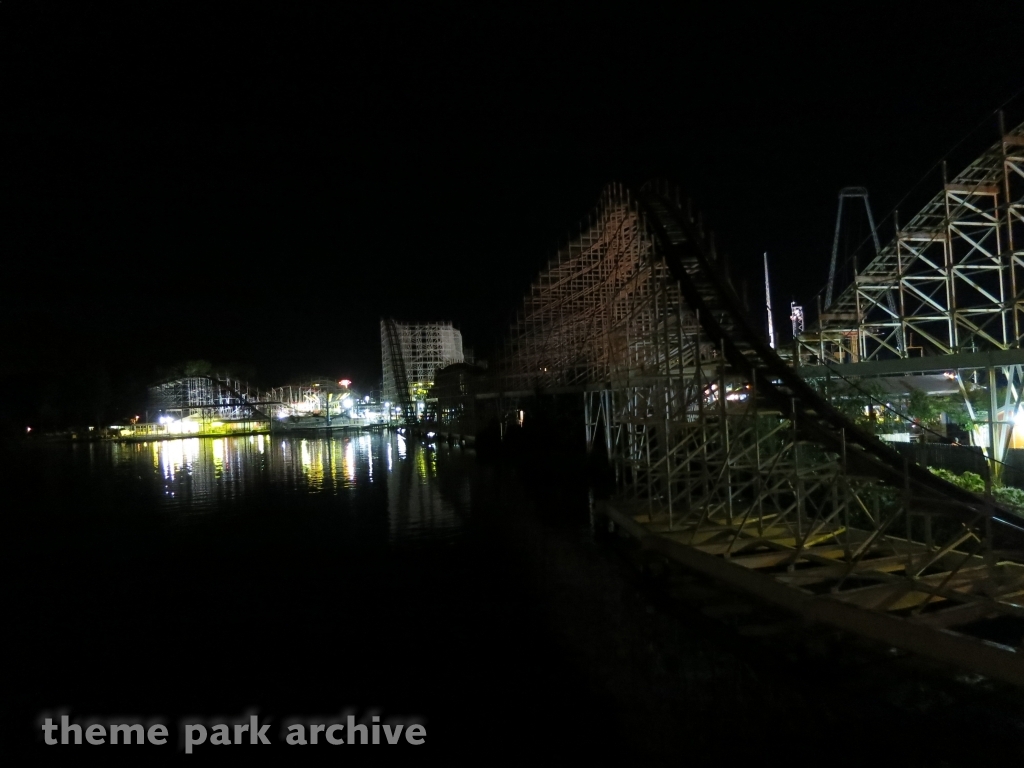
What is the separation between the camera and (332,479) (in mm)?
21516

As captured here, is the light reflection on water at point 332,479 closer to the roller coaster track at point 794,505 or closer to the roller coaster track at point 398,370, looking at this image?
the roller coaster track at point 794,505

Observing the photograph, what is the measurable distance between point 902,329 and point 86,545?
14182 millimetres

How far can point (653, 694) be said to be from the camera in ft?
18.4

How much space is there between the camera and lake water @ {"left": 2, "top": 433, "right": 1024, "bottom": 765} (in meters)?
5.09

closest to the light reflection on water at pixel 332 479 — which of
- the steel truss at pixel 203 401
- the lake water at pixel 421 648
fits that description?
the lake water at pixel 421 648

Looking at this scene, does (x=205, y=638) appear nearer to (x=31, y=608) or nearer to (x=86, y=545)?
(x=31, y=608)

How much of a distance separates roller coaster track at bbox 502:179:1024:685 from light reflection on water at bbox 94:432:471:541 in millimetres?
4337

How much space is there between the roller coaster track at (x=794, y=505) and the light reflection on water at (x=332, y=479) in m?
4.34

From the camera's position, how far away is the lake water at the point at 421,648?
16.7 ft

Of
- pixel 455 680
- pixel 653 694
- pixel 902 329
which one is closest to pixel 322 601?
pixel 455 680

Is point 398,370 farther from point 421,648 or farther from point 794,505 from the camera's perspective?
point 794,505

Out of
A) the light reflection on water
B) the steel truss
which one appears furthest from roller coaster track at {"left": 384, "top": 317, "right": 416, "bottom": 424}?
the steel truss

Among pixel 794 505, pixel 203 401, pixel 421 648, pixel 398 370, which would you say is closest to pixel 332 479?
pixel 421 648

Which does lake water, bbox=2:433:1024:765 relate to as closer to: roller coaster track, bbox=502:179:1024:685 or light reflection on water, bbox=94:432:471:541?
light reflection on water, bbox=94:432:471:541
